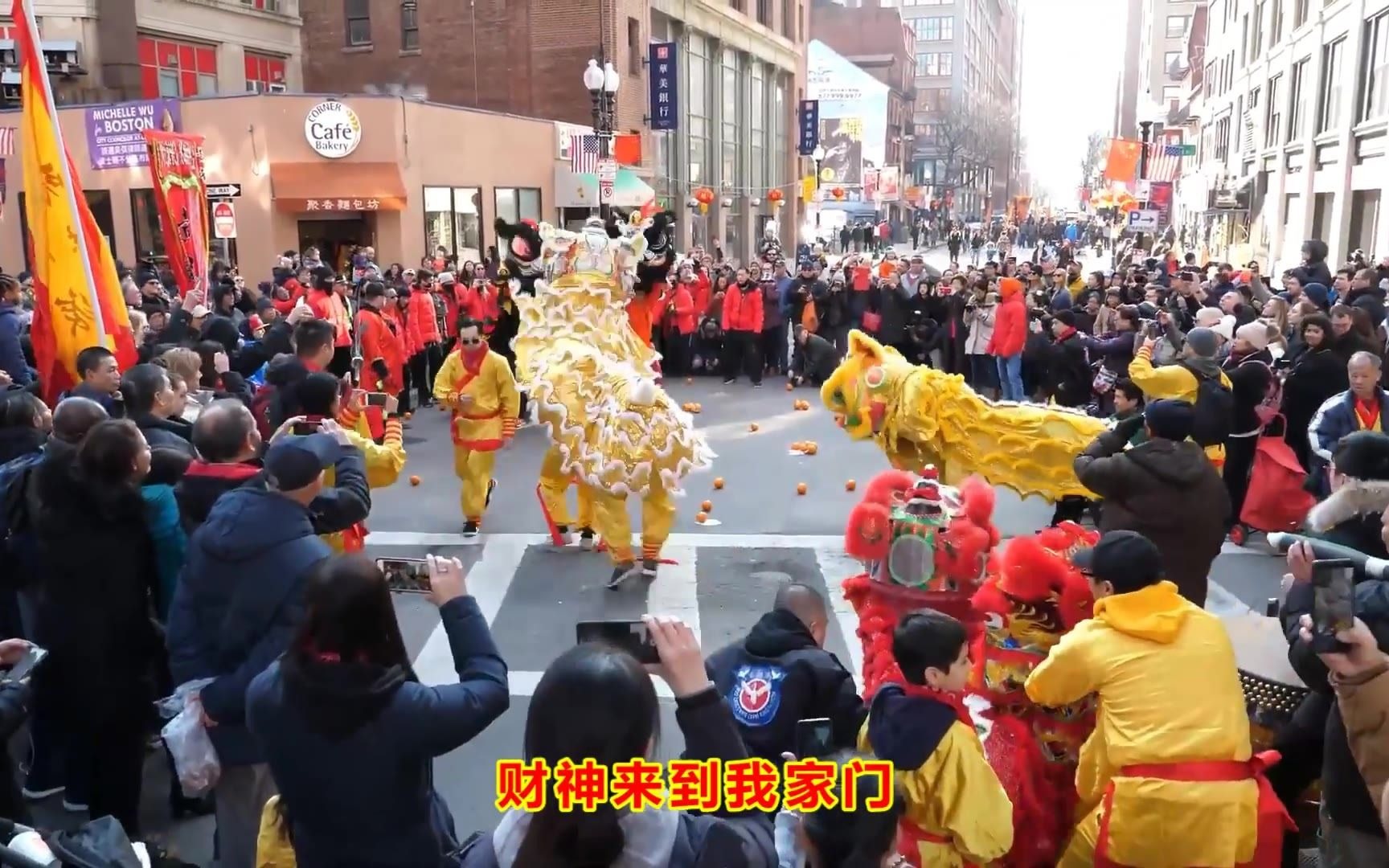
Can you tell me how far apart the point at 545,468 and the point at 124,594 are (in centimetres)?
400

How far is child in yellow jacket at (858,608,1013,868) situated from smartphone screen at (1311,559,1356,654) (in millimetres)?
930

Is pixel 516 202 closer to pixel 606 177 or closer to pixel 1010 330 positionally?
pixel 606 177

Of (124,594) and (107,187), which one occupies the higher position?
(107,187)

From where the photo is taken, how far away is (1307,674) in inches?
132

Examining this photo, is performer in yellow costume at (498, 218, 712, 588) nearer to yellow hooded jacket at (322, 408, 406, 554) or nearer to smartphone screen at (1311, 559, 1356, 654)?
yellow hooded jacket at (322, 408, 406, 554)

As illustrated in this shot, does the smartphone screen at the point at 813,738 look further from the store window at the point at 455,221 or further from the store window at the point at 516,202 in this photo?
the store window at the point at 516,202

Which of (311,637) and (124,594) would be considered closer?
(311,637)

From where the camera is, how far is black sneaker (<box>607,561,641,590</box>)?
7324 millimetres

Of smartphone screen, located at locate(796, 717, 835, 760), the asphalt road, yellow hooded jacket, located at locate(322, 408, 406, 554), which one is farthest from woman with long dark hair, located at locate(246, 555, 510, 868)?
yellow hooded jacket, located at locate(322, 408, 406, 554)

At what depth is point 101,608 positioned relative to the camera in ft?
13.6

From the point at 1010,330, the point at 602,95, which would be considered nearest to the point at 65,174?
the point at 1010,330

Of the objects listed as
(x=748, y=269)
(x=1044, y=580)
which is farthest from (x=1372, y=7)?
(x=1044, y=580)

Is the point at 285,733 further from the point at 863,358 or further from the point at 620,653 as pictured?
the point at 863,358

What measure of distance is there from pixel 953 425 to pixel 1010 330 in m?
6.58
